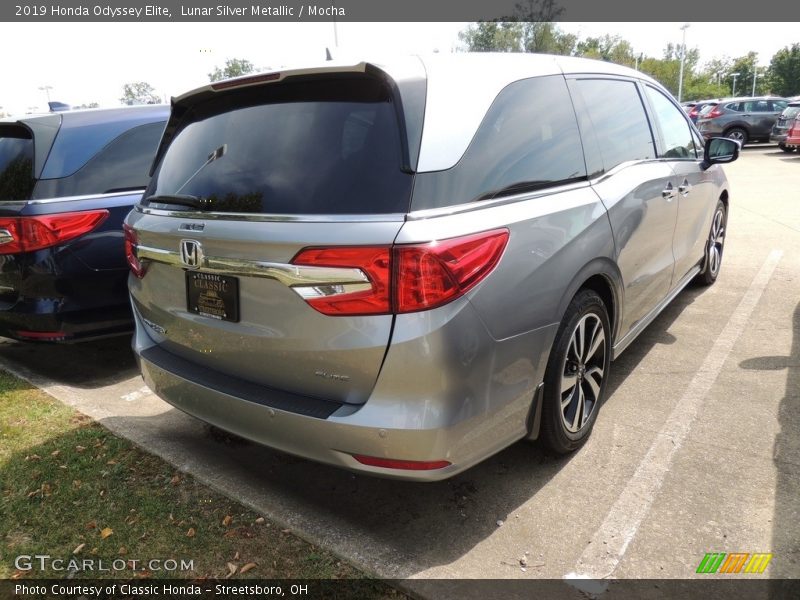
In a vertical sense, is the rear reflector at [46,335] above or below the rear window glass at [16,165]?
A: below

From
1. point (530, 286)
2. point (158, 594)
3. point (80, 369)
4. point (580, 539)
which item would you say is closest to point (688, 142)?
point (530, 286)

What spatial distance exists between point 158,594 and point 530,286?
180 cm

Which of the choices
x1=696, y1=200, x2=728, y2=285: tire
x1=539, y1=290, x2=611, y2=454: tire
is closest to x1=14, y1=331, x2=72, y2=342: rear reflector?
x1=539, y1=290, x2=611, y2=454: tire

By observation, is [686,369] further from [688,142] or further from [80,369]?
[80,369]

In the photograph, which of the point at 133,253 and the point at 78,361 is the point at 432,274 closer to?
the point at 133,253

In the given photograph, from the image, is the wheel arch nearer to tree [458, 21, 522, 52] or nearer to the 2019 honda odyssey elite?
the 2019 honda odyssey elite

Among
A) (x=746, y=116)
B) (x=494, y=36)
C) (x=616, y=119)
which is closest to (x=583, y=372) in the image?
(x=616, y=119)

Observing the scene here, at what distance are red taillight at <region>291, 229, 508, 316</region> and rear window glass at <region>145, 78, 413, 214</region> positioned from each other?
0.16 metres

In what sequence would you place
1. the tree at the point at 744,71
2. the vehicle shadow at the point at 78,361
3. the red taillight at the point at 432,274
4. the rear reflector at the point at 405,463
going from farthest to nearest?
1. the tree at the point at 744,71
2. the vehicle shadow at the point at 78,361
3. the rear reflector at the point at 405,463
4. the red taillight at the point at 432,274

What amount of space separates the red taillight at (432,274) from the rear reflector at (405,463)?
1.74ft

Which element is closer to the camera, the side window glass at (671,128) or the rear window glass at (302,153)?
the rear window glass at (302,153)

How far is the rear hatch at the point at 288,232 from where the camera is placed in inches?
80.3

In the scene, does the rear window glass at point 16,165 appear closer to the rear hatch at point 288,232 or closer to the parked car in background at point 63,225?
the parked car in background at point 63,225

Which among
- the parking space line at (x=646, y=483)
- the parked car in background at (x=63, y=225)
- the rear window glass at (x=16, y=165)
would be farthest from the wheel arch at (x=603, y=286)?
the rear window glass at (x=16, y=165)
